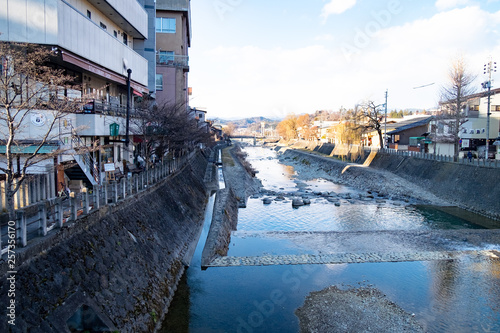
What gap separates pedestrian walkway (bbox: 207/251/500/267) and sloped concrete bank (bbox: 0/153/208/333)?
8.70ft

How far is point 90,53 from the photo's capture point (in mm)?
15836

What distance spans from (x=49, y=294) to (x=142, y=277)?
3862mm

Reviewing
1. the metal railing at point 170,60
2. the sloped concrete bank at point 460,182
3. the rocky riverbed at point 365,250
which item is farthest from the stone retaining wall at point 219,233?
the metal railing at point 170,60

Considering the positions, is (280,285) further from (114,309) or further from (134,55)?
(134,55)

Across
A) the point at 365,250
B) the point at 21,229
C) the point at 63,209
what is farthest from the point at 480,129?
the point at 21,229

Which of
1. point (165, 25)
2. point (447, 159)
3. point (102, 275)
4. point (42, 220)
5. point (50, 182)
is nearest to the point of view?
point (42, 220)

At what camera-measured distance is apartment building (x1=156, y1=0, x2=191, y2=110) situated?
39.5 meters

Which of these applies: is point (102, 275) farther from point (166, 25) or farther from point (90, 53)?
point (166, 25)

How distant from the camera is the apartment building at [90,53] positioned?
39.5ft

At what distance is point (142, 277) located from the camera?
10742 millimetres

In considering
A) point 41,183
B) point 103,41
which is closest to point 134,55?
point 103,41

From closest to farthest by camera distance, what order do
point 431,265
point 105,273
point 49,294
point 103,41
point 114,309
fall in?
point 49,294 → point 114,309 → point 105,273 → point 431,265 → point 103,41

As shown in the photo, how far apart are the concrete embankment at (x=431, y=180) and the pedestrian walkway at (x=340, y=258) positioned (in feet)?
33.3

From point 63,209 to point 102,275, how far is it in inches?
89.0
